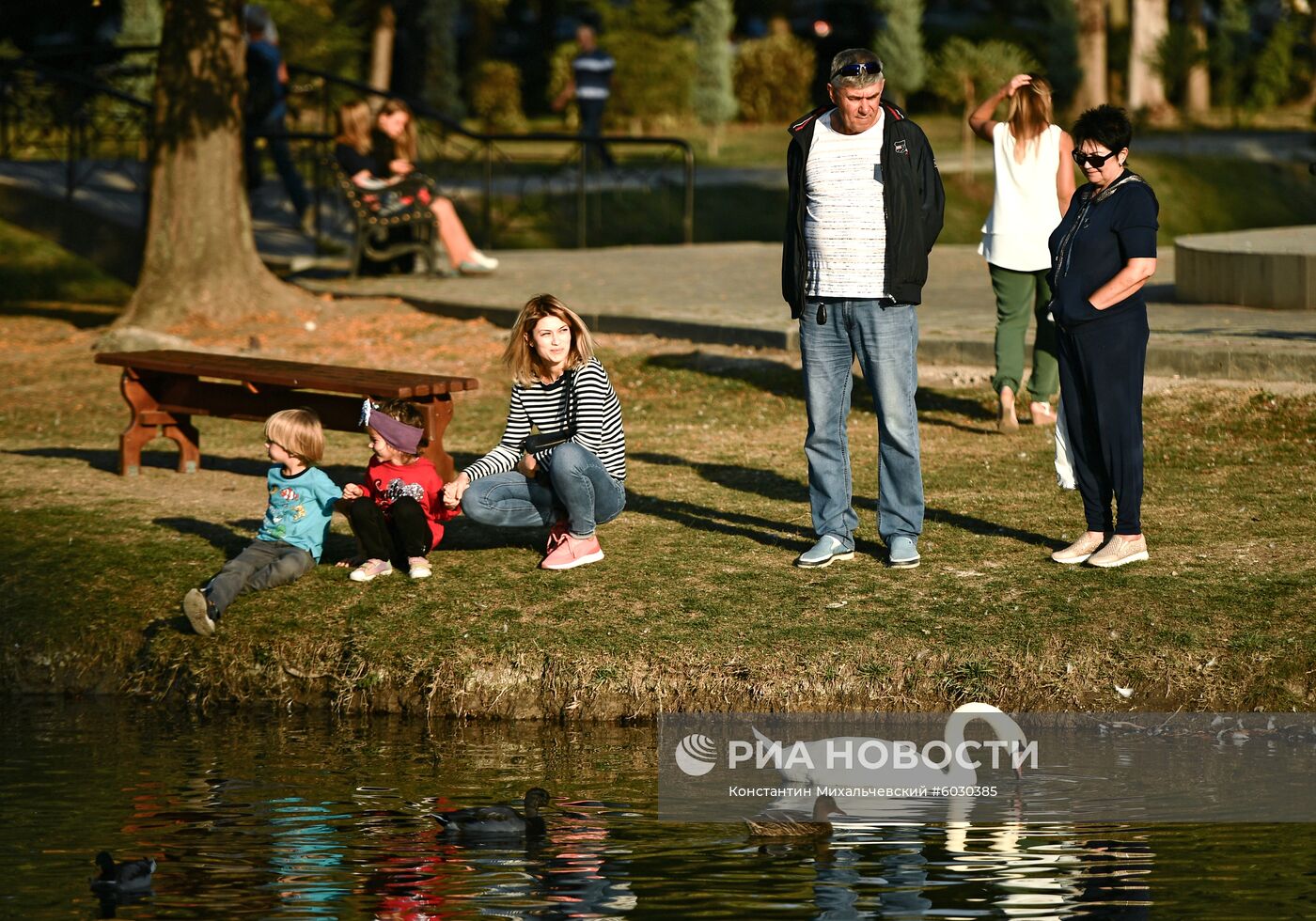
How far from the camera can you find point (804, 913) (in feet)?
16.9

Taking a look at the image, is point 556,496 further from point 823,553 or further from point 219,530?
point 219,530

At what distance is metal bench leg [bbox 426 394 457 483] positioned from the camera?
8891 millimetres

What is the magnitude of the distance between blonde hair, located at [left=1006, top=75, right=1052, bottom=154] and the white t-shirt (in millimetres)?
2735

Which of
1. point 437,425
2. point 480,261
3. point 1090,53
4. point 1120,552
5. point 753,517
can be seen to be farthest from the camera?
point 1090,53

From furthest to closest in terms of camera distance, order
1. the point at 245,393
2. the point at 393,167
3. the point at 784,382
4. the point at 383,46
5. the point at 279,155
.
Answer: the point at 383,46, the point at 279,155, the point at 393,167, the point at 784,382, the point at 245,393

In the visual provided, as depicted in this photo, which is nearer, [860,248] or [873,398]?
[860,248]

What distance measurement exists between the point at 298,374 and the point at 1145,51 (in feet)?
87.9

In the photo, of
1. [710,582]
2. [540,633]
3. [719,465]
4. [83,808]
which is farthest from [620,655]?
[719,465]

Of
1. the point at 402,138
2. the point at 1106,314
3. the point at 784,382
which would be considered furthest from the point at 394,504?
the point at 402,138

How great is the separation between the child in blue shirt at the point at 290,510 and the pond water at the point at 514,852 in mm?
1222

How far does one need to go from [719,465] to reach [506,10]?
34.7 meters

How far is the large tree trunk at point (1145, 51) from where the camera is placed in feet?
111

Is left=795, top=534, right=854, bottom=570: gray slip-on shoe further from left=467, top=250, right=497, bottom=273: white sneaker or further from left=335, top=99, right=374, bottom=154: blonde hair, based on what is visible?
left=335, top=99, right=374, bottom=154: blonde hair

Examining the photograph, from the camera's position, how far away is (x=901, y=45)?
34219 mm
